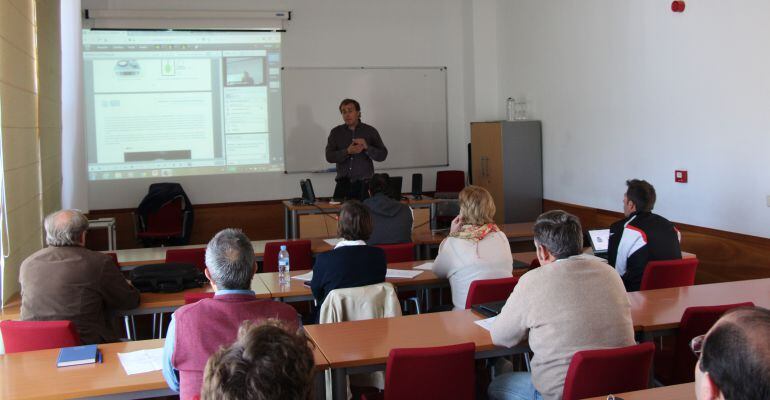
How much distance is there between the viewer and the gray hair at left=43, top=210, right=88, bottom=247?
3686 mm

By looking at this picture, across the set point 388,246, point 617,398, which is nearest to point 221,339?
point 617,398

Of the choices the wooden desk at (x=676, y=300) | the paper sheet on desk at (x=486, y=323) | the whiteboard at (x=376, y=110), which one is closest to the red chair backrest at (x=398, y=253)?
the wooden desk at (x=676, y=300)

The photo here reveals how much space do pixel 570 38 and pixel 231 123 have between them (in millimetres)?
4127

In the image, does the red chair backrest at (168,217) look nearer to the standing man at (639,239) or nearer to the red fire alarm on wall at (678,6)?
the standing man at (639,239)

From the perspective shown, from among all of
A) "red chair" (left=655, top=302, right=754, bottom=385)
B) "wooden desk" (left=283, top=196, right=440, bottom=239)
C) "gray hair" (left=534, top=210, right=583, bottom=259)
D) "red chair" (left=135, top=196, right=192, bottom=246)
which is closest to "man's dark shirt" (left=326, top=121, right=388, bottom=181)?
"wooden desk" (left=283, top=196, right=440, bottom=239)

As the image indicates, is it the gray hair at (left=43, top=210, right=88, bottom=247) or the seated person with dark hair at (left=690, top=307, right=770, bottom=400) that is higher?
the gray hair at (left=43, top=210, right=88, bottom=247)

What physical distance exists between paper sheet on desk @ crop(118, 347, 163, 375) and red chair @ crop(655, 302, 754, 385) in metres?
2.26

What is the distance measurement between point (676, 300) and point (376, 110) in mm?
6169

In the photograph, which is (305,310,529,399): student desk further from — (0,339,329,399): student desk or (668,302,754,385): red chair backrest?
(668,302,754,385): red chair backrest

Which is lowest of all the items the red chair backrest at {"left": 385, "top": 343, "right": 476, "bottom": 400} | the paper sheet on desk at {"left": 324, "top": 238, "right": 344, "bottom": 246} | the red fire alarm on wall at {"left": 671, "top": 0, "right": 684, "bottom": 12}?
the red chair backrest at {"left": 385, "top": 343, "right": 476, "bottom": 400}

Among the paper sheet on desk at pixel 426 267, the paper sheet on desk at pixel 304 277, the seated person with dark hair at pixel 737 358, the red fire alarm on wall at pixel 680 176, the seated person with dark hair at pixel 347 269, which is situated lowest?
the paper sheet on desk at pixel 304 277

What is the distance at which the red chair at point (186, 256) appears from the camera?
5.14 m

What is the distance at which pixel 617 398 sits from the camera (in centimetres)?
233

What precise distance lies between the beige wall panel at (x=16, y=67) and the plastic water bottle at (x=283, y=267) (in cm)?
195
